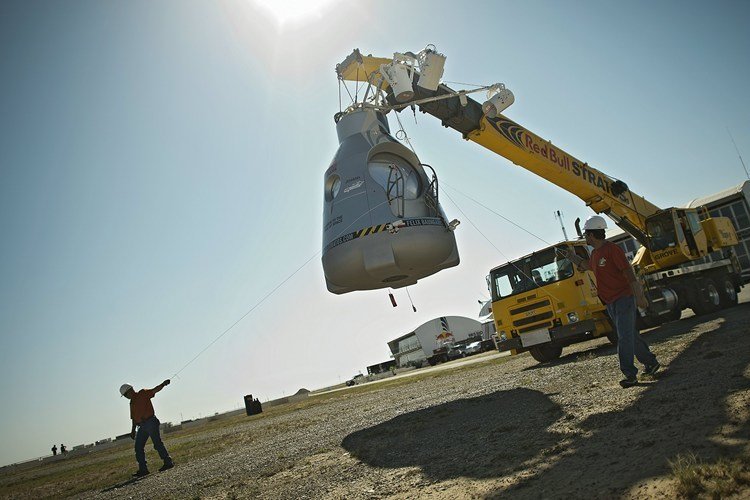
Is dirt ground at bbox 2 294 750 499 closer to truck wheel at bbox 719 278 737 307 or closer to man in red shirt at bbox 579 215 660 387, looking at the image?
man in red shirt at bbox 579 215 660 387

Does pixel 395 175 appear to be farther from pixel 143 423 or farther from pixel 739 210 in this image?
pixel 739 210

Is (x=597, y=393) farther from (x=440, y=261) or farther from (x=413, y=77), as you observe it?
(x=413, y=77)

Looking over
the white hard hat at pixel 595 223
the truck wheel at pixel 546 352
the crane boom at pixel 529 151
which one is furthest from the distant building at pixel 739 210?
the white hard hat at pixel 595 223

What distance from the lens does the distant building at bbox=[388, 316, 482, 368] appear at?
48844 mm

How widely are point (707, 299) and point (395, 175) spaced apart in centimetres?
1098

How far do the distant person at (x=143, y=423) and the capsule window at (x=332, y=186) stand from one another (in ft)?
16.7

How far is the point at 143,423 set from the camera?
9266 mm

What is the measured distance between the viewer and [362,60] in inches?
409

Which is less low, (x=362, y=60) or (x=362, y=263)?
(x=362, y=60)

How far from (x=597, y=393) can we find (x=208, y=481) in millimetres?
4908

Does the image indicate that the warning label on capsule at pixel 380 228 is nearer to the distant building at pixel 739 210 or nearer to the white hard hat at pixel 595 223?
the white hard hat at pixel 595 223

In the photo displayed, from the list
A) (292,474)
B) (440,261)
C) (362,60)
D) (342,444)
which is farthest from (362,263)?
(362,60)

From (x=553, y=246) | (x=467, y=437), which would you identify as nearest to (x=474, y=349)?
(x=553, y=246)

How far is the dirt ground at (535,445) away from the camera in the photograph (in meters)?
3.03
